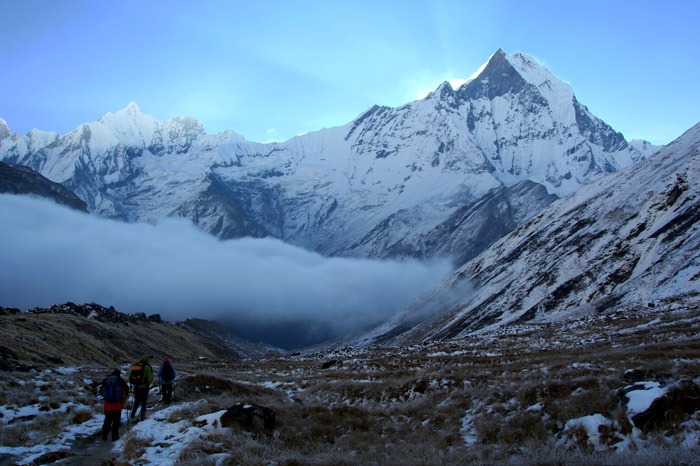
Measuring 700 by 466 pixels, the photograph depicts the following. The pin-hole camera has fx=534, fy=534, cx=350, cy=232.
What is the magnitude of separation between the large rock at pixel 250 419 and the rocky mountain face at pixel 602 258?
52802 millimetres

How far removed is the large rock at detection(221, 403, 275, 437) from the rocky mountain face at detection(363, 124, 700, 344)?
173ft

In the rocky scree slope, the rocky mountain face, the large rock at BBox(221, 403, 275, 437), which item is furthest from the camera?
the rocky mountain face

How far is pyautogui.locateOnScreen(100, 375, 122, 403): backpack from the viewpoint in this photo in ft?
58.0

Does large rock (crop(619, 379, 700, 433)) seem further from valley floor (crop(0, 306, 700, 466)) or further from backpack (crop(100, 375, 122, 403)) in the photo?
backpack (crop(100, 375, 122, 403))

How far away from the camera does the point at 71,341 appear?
59688 mm

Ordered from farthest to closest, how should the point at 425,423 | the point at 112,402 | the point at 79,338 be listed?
the point at 79,338, the point at 425,423, the point at 112,402

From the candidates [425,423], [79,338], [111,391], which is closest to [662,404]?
[425,423]

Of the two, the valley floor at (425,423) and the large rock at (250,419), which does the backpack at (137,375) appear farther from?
the large rock at (250,419)

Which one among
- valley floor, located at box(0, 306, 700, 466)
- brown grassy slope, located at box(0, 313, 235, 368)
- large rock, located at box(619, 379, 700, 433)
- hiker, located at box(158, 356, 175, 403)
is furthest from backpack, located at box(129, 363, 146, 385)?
brown grassy slope, located at box(0, 313, 235, 368)

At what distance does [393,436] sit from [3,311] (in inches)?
2451

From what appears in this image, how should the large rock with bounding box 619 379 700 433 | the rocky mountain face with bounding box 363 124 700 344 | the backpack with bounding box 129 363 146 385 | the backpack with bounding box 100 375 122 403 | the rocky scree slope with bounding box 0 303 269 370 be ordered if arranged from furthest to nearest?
the rocky mountain face with bounding box 363 124 700 344
the rocky scree slope with bounding box 0 303 269 370
the backpack with bounding box 129 363 146 385
the backpack with bounding box 100 375 122 403
the large rock with bounding box 619 379 700 433

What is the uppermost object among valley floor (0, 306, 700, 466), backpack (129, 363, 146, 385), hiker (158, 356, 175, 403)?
backpack (129, 363, 146, 385)

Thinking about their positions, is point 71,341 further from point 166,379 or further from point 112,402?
point 112,402

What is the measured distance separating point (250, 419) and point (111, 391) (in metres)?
4.81
